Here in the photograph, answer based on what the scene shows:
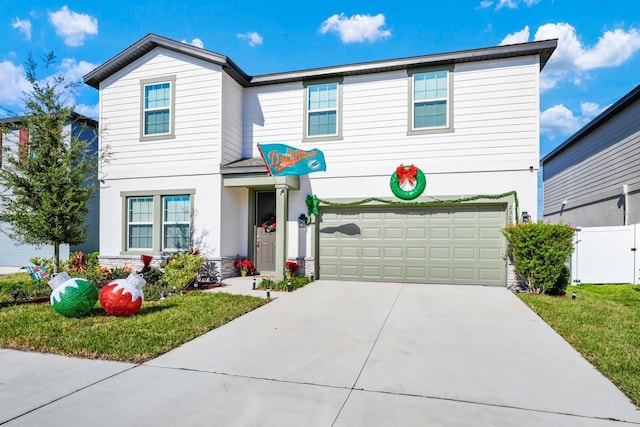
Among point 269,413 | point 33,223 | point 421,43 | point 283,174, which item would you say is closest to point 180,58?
point 283,174

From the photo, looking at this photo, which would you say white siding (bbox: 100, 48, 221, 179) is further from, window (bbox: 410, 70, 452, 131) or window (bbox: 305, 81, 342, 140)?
window (bbox: 410, 70, 452, 131)

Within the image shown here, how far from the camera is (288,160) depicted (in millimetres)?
9367

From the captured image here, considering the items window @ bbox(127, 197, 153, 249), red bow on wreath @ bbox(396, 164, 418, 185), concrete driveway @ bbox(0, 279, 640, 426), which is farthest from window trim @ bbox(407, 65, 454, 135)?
window @ bbox(127, 197, 153, 249)

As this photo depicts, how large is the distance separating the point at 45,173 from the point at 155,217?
314 centimetres

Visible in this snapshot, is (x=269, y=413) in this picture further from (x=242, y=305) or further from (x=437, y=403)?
(x=242, y=305)

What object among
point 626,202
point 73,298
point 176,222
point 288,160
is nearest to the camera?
point 73,298

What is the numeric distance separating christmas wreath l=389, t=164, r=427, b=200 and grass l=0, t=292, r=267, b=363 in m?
4.84

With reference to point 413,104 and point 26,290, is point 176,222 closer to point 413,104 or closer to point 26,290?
point 26,290

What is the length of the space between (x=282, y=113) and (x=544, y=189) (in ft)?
60.3

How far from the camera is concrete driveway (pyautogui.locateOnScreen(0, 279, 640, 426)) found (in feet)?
10.1

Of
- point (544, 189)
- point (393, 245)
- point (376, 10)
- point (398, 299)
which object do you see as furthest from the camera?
point (544, 189)

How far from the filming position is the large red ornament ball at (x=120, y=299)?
610 cm

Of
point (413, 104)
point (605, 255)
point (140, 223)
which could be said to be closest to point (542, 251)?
point (605, 255)

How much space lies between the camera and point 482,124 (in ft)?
31.4
